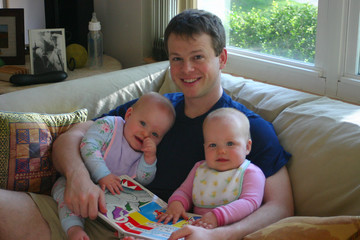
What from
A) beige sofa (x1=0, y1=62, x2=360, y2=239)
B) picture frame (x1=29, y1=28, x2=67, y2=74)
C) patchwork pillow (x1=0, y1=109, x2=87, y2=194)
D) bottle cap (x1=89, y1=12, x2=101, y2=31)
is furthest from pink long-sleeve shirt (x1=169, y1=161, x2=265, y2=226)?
bottle cap (x1=89, y1=12, x2=101, y2=31)

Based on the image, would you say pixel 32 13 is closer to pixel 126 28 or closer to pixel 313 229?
pixel 126 28

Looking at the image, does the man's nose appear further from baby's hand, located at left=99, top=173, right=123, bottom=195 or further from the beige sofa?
baby's hand, located at left=99, top=173, right=123, bottom=195

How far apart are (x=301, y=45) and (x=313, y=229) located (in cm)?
132

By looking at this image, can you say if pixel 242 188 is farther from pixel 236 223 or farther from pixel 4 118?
pixel 4 118

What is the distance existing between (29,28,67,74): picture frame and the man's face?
46.8 inches

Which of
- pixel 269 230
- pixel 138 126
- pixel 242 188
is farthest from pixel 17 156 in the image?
pixel 269 230

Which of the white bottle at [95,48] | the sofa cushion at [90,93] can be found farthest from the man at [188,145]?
the white bottle at [95,48]

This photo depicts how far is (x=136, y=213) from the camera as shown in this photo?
1.56 metres

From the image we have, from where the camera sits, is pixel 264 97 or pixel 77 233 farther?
pixel 264 97

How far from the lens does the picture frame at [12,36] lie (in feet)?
9.02

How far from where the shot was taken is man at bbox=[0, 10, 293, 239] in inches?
61.5

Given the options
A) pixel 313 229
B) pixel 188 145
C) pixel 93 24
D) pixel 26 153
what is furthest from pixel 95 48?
pixel 313 229

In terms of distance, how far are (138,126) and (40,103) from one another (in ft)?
1.80

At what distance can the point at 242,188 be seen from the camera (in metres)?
1.55
